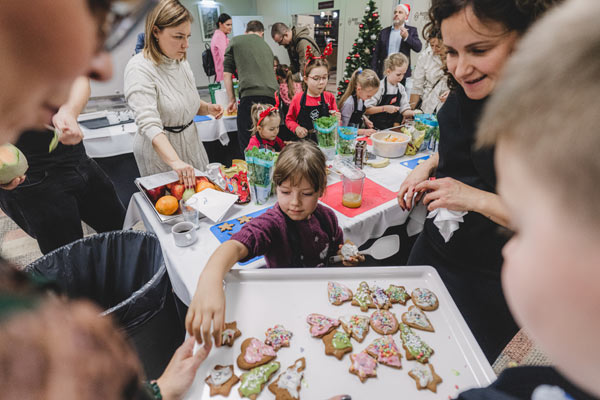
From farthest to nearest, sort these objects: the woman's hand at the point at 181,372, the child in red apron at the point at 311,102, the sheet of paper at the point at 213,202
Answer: the child in red apron at the point at 311,102 < the sheet of paper at the point at 213,202 < the woman's hand at the point at 181,372

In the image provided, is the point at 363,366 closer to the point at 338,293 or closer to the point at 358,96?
the point at 338,293

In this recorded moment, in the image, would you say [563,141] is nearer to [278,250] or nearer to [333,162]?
[278,250]

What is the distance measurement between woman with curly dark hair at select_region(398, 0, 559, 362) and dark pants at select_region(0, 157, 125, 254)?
159 centimetres

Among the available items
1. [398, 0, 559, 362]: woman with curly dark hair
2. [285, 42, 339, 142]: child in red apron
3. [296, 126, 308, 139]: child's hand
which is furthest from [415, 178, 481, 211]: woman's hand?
[285, 42, 339, 142]: child in red apron

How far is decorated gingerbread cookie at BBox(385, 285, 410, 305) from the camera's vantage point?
0.96 meters

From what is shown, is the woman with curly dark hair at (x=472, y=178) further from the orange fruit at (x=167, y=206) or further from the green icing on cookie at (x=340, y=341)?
the orange fruit at (x=167, y=206)

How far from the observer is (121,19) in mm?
235

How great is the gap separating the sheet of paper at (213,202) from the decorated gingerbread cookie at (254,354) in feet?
2.34

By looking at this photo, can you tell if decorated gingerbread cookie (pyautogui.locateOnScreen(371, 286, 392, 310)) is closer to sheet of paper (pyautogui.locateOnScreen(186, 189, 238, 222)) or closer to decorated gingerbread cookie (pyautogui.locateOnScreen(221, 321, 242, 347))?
decorated gingerbread cookie (pyautogui.locateOnScreen(221, 321, 242, 347))

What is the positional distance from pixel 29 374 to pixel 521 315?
385 millimetres

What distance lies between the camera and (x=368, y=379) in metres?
0.75

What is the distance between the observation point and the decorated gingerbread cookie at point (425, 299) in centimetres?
93

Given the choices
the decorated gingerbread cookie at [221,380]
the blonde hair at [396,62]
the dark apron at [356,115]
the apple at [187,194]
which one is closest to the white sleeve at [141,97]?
the apple at [187,194]

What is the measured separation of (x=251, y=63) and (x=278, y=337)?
3.01m
